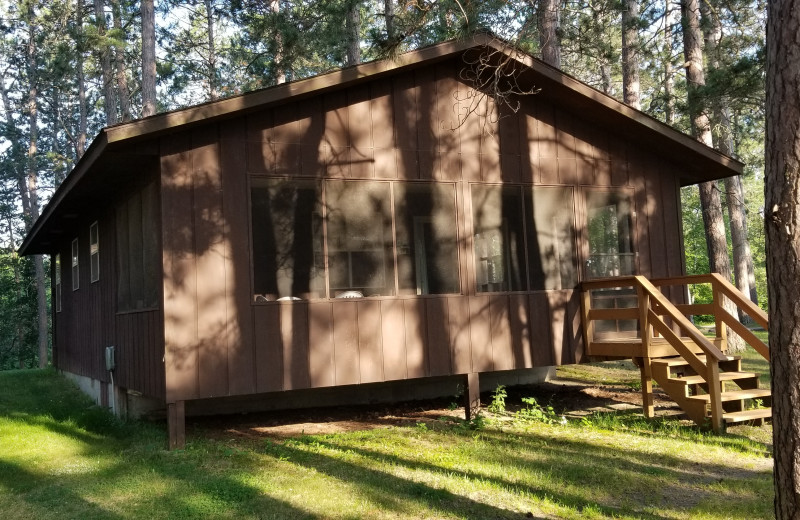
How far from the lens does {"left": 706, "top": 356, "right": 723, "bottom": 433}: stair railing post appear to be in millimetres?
6992

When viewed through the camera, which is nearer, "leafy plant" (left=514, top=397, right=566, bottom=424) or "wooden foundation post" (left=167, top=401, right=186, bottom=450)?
"wooden foundation post" (left=167, top=401, right=186, bottom=450)

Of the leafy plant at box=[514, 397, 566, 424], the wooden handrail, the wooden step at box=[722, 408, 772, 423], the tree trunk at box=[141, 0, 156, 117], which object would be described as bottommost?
the leafy plant at box=[514, 397, 566, 424]

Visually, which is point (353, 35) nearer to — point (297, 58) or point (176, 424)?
point (297, 58)

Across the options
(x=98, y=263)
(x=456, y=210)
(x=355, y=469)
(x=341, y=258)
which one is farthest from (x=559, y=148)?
(x=98, y=263)

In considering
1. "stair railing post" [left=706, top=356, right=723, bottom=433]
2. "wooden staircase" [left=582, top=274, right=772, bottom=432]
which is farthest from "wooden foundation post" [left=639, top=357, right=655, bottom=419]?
"stair railing post" [left=706, top=356, right=723, bottom=433]

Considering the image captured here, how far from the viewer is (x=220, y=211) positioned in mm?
7242

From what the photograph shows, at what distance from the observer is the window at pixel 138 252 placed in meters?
7.75

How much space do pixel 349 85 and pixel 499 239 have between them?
8.50ft

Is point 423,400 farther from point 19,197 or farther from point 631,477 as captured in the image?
point 19,197

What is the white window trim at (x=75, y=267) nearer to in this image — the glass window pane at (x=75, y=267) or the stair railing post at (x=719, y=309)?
the glass window pane at (x=75, y=267)

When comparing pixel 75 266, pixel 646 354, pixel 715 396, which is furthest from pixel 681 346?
pixel 75 266

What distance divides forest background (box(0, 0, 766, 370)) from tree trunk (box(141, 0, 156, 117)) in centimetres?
3

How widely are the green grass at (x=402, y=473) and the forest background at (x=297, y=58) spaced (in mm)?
3982

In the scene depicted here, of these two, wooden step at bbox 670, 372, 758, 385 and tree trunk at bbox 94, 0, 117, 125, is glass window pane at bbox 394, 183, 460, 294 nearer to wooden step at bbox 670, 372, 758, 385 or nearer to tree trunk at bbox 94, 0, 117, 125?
wooden step at bbox 670, 372, 758, 385
